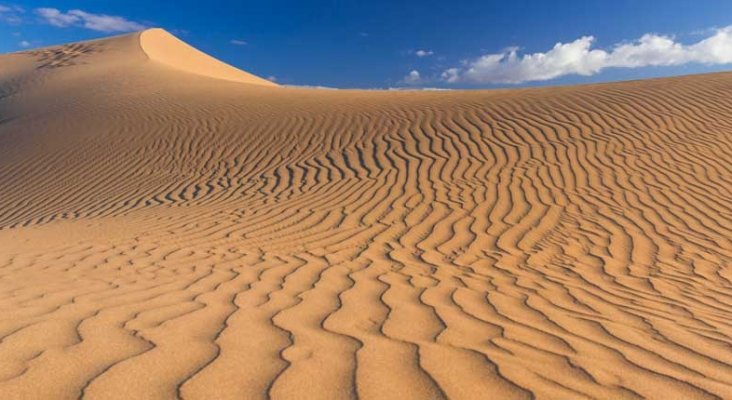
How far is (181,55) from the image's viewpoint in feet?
125

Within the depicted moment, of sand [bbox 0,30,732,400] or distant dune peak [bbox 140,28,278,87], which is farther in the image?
distant dune peak [bbox 140,28,278,87]

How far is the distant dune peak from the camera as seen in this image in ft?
111

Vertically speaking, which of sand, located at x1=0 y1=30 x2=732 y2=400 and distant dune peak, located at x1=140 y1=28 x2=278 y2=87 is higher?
distant dune peak, located at x1=140 y1=28 x2=278 y2=87

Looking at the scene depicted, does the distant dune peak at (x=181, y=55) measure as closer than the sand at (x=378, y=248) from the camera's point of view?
No

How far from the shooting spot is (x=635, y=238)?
5.82 metres

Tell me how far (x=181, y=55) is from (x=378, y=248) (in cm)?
3678

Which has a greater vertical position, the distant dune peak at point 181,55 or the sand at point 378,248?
the distant dune peak at point 181,55

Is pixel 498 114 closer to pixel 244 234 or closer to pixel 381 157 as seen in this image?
pixel 381 157

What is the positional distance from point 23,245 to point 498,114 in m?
9.32

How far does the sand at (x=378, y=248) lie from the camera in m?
2.20

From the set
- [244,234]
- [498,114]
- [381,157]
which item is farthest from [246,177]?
[498,114]

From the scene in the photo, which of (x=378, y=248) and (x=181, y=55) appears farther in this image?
(x=181, y=55)

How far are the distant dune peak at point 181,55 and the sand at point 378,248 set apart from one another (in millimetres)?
19112

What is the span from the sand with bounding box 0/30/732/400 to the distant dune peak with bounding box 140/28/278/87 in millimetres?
19112
